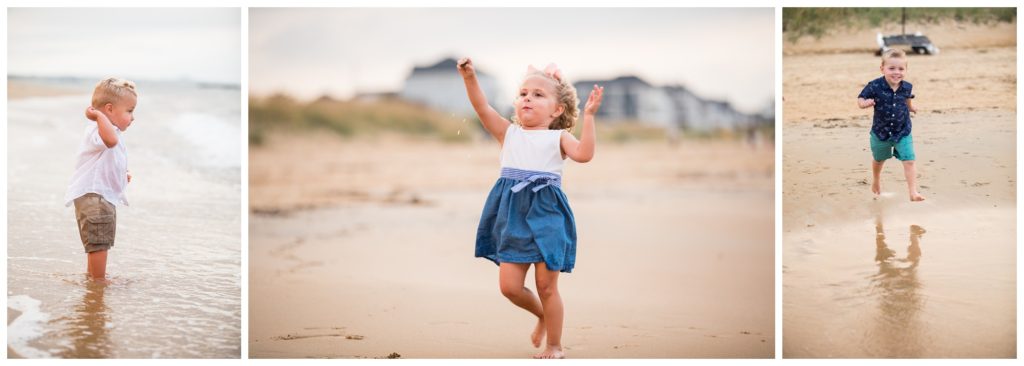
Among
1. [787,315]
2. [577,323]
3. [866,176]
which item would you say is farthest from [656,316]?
[866,176]

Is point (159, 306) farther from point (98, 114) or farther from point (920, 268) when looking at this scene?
point (920, 268)

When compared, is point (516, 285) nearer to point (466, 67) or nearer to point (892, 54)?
point (466, 67)

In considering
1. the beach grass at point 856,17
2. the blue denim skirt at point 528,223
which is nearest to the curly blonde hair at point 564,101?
the blue denim skirt at point 528,223

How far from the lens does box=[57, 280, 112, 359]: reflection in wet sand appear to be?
3598mm

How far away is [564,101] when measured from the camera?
11.8 ft

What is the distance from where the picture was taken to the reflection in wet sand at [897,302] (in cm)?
384

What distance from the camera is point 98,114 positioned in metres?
3.63

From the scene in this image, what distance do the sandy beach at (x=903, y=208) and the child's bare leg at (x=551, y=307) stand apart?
889 mm

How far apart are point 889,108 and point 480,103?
150cm

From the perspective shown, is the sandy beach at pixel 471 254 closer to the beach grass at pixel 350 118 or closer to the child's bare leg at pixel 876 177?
the beach grass at pixel 350 118

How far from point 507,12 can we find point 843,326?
866cm

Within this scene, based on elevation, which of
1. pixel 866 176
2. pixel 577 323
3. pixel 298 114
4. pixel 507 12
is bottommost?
pixel 577 323

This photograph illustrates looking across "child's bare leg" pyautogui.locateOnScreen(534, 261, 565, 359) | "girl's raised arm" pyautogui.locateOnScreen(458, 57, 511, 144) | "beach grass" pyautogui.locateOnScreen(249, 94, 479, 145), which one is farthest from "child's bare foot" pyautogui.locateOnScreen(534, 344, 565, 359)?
"beach grass" pyautogui.locateOnScreen(249, 94, 479, 145)

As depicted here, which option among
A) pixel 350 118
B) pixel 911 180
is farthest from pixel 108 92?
pixel 350 118
